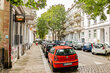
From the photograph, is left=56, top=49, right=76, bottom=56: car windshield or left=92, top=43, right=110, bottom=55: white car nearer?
left=56, top=49, right=76, bottom=56: car windshield

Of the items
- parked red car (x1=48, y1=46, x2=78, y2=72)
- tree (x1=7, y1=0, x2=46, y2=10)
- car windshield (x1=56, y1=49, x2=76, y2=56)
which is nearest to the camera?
tree (x1=7, y1=0, x2=46, y2=10)

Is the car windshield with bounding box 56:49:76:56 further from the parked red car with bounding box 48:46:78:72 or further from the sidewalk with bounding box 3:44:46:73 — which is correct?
the sidewalk with bounding box 3:44:46:73

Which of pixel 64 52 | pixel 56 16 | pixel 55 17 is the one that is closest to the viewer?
pixel 64 52

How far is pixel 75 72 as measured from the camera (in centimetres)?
593

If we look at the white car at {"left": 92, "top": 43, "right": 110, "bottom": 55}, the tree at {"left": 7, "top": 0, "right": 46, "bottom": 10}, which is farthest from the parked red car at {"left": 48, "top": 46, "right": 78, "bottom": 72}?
the white car at {"left": 92, "top": 43, "right": 110, "bottom": 55}

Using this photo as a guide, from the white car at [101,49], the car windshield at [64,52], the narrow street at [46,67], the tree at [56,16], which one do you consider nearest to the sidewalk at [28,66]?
the narrow street at [46,67]

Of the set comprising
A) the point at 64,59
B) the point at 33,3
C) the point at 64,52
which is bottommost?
the point at 64,59

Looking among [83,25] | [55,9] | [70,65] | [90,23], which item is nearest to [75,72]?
[70,65]

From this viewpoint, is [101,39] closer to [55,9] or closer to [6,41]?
[55,9]

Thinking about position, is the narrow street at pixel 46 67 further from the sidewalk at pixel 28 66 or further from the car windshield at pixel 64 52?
the car windshield at pixel 64 52

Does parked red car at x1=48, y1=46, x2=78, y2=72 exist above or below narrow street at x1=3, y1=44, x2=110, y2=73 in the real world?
above

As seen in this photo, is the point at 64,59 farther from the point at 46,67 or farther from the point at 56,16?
the point at 56,16

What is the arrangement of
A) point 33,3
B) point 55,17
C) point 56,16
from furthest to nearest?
point 56,16
point 55,17
point 33,3

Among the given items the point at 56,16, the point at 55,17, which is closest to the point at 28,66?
the point at 55,17
